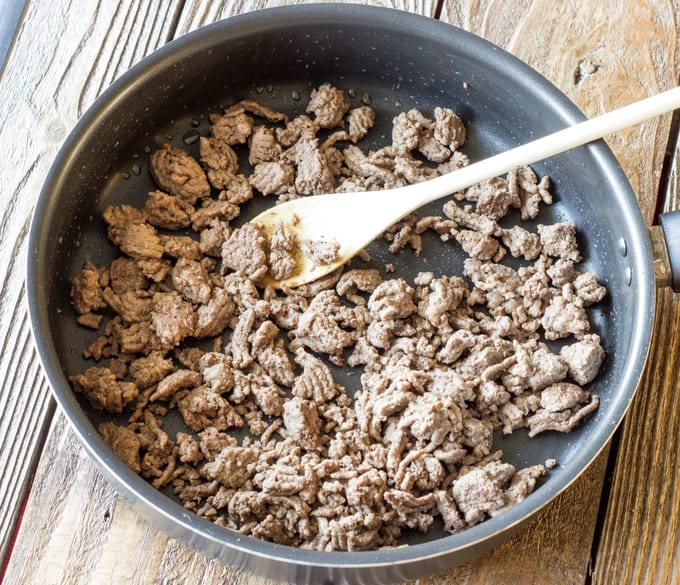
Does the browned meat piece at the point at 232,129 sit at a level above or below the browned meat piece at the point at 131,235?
above

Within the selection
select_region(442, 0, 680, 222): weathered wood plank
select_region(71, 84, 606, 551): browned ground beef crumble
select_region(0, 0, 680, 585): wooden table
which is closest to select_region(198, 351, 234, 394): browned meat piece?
select_region(71, 84, 606, 551): browned ground beef crumble

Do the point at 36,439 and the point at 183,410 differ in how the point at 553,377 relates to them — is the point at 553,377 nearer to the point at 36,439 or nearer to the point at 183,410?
the point at 183,410

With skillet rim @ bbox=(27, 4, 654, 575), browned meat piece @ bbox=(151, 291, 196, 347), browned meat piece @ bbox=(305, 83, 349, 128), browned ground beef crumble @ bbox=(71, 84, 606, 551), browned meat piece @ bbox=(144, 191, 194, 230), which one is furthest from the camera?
browned meat piece @ bbox=(305, 83, 349, 128)

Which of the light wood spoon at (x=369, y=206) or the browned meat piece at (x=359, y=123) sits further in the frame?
the browned meat piece at (x=359, y=123)

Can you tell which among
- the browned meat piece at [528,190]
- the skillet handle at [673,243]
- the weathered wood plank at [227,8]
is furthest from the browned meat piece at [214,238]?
the skillet handle at [673,243]

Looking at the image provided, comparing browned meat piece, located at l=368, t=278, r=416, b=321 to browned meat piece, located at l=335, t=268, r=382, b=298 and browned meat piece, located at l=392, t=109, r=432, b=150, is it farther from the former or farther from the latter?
browned meat piece, located at l=392, t=109, r=432, b=150

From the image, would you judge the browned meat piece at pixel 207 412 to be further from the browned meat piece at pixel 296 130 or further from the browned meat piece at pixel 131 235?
the browned meat piece at pixel 296 130

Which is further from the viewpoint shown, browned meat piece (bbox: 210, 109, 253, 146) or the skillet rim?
browned meat piece (bbox: 210, 109, 253, 146)
